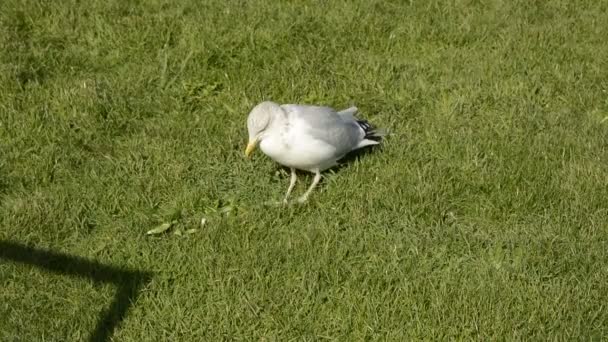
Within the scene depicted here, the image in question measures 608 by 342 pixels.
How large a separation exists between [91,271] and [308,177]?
1.51 m

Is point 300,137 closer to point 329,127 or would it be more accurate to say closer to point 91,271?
point 329,127

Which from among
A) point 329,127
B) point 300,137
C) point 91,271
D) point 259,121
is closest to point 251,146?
point 259,121

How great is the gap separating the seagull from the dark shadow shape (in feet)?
3.30

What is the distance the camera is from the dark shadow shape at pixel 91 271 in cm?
359

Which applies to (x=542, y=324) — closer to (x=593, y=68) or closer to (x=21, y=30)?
(x=593, y=68)

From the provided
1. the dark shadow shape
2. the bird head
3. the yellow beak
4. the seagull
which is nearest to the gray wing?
the seagull

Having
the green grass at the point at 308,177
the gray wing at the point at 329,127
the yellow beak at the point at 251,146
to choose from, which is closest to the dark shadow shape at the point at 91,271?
the green grass at the point at 308,177

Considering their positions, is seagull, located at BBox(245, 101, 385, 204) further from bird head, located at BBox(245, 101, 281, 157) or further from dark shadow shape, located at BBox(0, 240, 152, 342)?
dark shadow shape, located at BBox(0, 240, 152, 342)

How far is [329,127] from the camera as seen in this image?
4.38 m

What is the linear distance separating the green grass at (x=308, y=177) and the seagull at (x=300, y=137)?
0.60 feet

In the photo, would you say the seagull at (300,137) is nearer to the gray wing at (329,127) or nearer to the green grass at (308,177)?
the gray wing at (329,127)

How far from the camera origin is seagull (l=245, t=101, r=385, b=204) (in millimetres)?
4238

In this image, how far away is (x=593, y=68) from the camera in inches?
224

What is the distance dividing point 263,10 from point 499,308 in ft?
11.6
